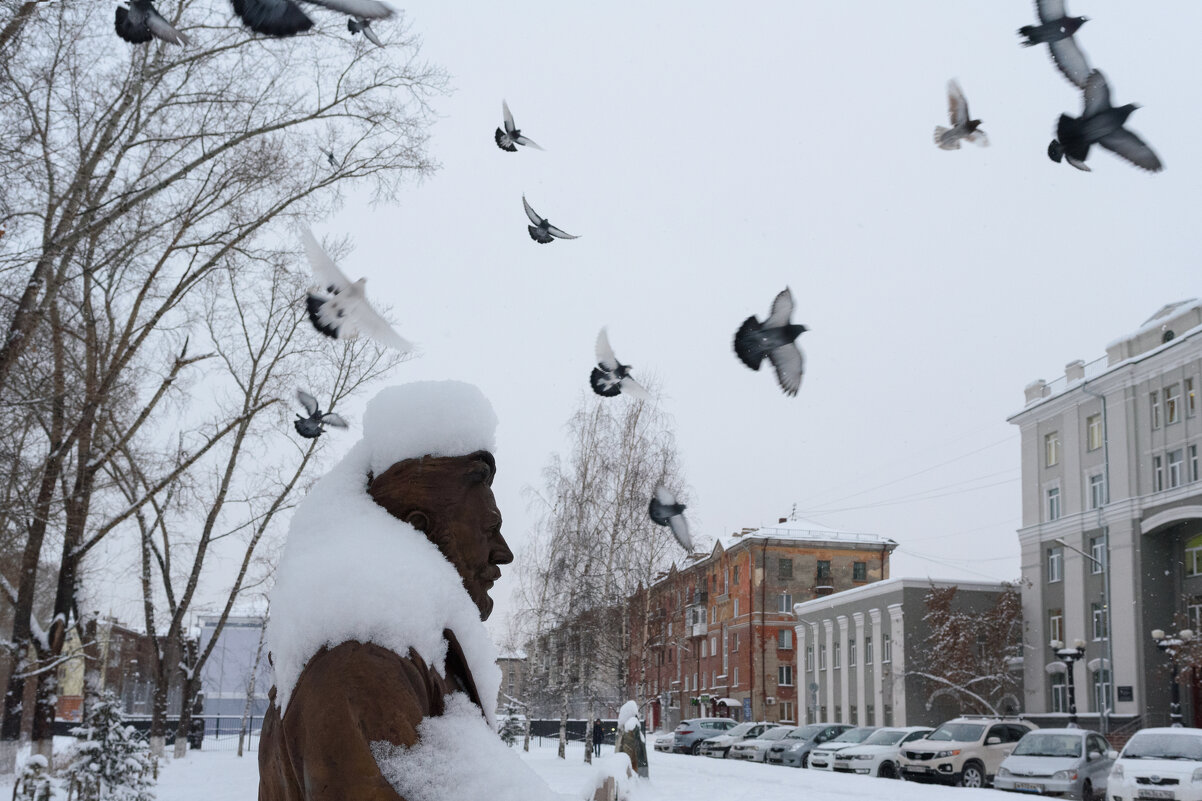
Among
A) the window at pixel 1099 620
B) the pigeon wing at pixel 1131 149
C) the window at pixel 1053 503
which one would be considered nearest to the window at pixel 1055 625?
the window at pixel 1099 620

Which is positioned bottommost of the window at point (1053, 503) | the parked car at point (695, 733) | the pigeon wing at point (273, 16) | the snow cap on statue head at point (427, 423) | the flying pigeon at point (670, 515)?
the parked car at point (695, 733)

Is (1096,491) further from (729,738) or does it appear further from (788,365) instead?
(788,365)

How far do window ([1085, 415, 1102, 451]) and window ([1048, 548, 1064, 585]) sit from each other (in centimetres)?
430

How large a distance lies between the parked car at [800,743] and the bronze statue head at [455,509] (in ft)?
103

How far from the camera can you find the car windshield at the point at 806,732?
33.4m

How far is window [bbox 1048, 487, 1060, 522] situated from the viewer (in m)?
43.3

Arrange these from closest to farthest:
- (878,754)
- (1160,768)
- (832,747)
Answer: (1160,768), (878,754), (832,747)

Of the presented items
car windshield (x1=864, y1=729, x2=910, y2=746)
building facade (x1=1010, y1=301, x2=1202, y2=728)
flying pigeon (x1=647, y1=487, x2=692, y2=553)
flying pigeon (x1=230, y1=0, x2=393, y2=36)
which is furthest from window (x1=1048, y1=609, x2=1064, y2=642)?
flying pigeon (x1=230, y1=0, x2=393, y2=36)

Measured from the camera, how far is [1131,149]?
5.36 metres

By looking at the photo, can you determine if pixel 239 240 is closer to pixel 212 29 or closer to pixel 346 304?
pixel 212 29

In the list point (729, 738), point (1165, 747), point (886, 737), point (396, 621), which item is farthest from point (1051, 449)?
point (396, 621)

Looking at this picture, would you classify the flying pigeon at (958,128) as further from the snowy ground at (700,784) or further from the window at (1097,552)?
the window at (1097,552)

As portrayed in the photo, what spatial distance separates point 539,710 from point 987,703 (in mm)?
43294

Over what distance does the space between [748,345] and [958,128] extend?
7.60ft
